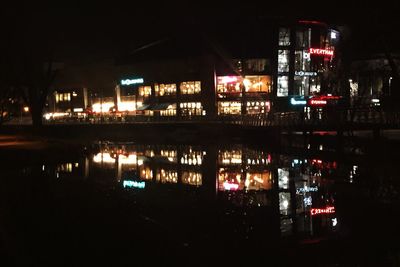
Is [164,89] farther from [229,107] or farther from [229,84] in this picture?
[229,107]

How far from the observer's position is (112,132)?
7738 cm

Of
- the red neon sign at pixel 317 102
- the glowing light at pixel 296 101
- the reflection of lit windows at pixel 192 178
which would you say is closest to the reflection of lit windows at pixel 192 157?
the reflection of lit windows at pixel 192 178

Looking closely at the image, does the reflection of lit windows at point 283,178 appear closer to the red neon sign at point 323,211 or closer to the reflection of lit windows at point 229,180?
the reflection of lit windows at point 229,180

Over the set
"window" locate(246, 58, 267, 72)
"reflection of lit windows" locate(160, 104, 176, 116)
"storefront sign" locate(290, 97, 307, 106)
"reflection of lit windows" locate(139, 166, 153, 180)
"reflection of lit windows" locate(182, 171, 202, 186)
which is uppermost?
"window" locate(246, 58, 267, 72)

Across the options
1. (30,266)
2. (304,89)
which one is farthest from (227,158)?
(304,89)

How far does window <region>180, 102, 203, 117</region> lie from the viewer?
92562 millimetres

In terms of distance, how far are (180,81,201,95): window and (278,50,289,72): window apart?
15.5 metres

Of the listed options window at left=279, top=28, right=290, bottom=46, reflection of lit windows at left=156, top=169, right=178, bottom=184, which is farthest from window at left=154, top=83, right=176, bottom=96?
reflection of lit windows at left=156, top=169, right=178, bottom=184

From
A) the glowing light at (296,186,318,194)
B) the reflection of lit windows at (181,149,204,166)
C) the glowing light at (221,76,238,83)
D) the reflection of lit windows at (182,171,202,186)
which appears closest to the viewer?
the glowing light at (296,186,318,194)

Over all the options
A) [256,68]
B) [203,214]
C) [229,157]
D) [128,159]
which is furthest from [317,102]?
[203,214]

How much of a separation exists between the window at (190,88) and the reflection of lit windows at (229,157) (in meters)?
45.2

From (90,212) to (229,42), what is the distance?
252ft

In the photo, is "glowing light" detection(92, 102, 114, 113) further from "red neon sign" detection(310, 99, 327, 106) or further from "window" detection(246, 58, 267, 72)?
"red neon sign" detection(310, 99, 327, 106)

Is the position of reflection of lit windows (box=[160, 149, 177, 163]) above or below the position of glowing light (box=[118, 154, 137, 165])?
Answer: below
